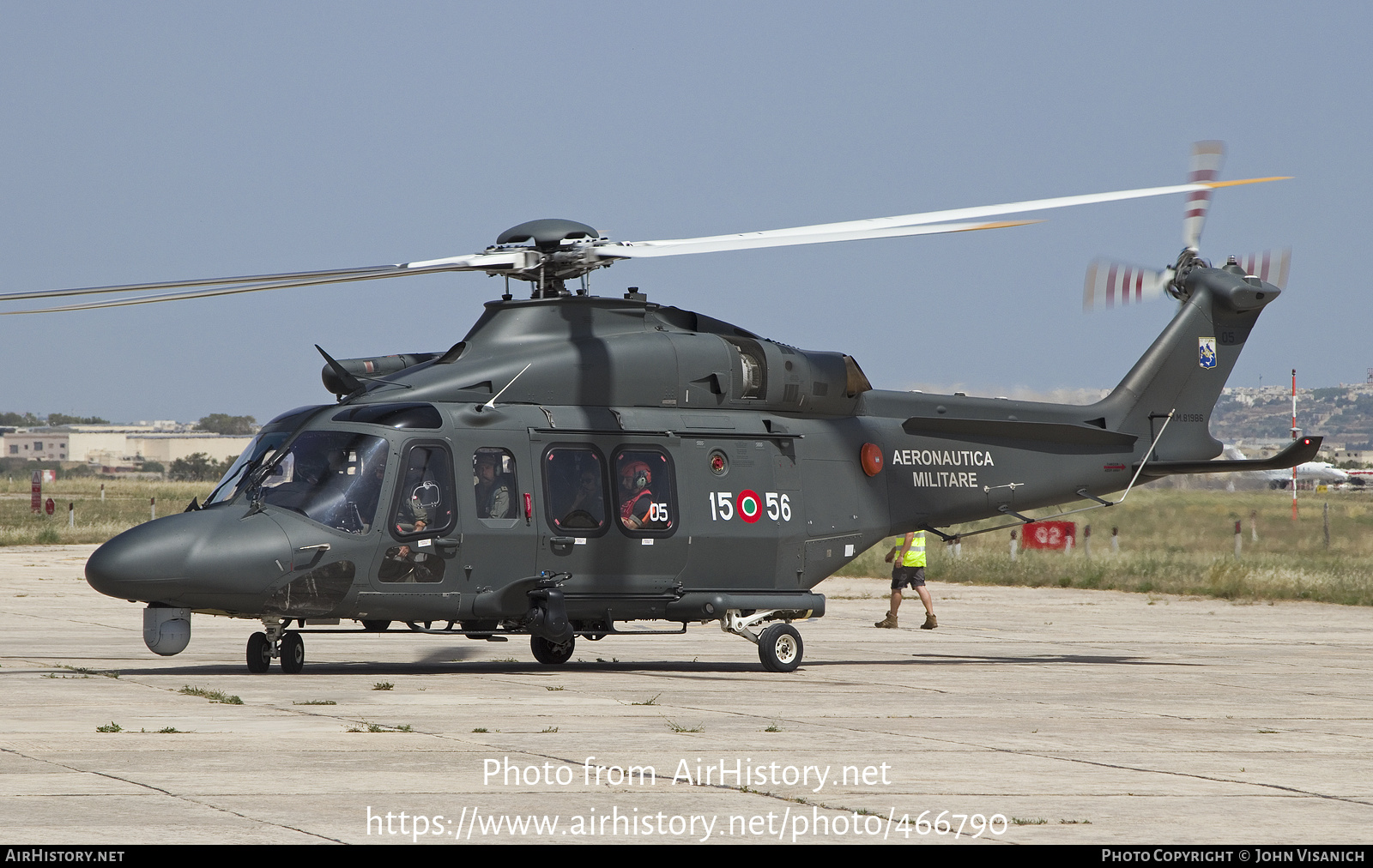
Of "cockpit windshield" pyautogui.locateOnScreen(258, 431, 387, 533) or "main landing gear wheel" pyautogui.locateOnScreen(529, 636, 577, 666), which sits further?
"main landing gear wheel" pyautogui.locateOnScreen(529, 636, 577, 666)

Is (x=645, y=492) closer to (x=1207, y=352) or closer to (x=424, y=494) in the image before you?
(x=424, y=494)

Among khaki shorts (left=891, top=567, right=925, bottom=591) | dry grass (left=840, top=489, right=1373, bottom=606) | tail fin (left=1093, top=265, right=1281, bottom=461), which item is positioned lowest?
dry grass (left=840, top=489, right=1373, bottom=606)

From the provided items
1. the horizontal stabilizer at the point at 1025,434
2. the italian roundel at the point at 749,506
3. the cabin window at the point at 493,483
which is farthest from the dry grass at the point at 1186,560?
the cabin window at the point at 493,483

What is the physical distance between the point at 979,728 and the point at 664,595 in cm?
454

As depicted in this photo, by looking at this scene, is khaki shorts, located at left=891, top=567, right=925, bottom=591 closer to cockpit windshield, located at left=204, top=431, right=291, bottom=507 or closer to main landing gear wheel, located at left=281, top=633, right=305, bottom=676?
main landing gear wheel, located at left=281, top=633, right=305, bottom=676

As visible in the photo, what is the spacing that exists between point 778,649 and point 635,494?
2119mm

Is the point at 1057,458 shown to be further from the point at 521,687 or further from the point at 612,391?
the point at 521,687

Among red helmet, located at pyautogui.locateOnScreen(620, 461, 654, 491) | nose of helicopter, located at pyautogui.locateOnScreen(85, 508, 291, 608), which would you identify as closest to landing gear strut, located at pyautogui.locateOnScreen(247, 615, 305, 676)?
nose of helicopter, located at pyautogui.locateOnScreen(85, 508, 291, 608)

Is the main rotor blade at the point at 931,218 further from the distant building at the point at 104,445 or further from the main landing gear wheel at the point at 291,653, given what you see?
the distant building at the point at 104,445

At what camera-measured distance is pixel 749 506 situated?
48.9 ft

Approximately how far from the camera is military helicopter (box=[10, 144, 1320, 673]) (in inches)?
500

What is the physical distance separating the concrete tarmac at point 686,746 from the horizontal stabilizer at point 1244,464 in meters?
2.15

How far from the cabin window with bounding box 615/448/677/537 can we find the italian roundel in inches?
28.7

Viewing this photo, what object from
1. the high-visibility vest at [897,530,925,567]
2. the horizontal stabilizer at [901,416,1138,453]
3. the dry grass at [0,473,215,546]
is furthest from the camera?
the dry grass at [0,473,215,546]
